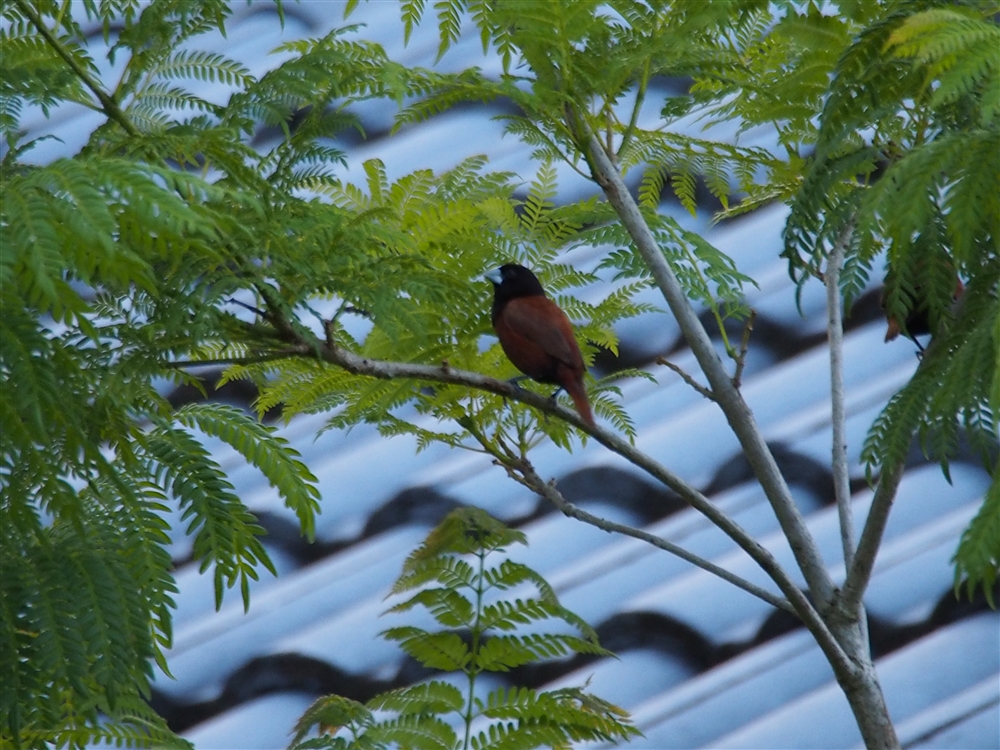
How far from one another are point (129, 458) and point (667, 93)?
291 centimetres

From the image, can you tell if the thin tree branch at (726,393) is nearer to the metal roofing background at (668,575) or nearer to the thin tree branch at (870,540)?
the thin tree branch at (870,540)

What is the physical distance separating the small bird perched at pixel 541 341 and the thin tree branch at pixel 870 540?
758 millimetres

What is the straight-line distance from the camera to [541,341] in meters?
2.69

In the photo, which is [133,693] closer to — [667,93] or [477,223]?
[477,223]

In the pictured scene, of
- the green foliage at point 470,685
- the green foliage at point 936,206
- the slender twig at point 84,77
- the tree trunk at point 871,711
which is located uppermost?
the slender twig at point 84,77

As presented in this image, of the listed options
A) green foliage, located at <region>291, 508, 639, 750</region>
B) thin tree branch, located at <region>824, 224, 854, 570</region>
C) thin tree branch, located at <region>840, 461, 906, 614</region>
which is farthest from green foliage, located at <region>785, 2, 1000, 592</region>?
green foliage, located at <region>291, 508, 639, 750</region>

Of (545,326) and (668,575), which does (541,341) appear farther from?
(668,575)

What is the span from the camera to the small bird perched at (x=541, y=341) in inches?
103

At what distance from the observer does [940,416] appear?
1.65 meters

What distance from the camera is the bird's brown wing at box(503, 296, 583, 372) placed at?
2.64 meters

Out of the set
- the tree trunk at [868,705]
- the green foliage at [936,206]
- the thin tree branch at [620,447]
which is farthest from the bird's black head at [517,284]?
the tree trunk at [868,705]

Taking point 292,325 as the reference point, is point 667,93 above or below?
above

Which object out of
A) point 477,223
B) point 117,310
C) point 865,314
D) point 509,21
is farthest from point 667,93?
point 117,310

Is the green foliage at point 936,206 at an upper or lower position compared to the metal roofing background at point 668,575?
upper
